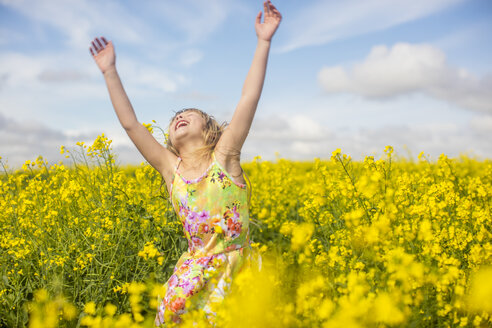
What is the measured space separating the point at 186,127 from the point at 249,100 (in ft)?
1.45

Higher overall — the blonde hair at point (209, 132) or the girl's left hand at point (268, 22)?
the girl's left hand at point (268, 22)

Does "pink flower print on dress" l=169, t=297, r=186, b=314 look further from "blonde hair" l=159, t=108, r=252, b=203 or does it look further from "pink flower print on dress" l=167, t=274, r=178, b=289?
"blonde hair" l=159, t=108, r=252, b=203

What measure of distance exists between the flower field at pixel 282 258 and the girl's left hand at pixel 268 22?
2.85 feet

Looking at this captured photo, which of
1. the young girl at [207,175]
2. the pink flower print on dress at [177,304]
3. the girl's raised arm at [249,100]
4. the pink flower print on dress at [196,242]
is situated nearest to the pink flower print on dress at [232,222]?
the young girl at [207,175]

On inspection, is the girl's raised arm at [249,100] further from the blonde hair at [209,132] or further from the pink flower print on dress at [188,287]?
the pink flower print on dress at [188,287]

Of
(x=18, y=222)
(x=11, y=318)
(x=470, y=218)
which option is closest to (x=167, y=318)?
(x=11, y=318)

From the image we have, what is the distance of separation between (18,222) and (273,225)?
2.58m

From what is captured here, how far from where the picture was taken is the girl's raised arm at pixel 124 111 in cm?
235

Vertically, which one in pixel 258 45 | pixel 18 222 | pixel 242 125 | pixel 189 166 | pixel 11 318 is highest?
pixel 258 45

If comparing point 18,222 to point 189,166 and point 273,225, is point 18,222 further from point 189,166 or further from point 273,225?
point 273,225

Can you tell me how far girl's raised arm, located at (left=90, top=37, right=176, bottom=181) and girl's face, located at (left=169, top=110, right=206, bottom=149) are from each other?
0.13 metres

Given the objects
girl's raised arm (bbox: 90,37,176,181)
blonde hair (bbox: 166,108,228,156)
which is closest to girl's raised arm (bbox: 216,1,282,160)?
blonde hair (bbox: 166,108,228,156)

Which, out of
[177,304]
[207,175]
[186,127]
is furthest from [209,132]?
[177,304]

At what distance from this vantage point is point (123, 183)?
360 cm
